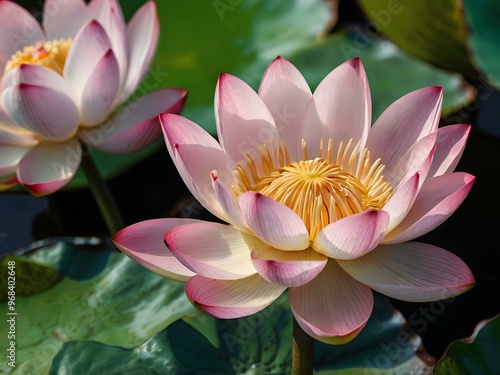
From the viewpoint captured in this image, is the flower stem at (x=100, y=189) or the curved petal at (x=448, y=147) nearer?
the curved petal at (x=448, y=147)

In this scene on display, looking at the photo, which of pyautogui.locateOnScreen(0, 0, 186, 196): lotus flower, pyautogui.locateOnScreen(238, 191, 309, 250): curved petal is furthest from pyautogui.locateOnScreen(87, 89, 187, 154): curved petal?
pyautogui.locateOnScreen(238, 191, 309, 250): curved petal

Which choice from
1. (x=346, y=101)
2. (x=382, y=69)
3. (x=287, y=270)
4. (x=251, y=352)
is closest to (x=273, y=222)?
(x=287, y=270)

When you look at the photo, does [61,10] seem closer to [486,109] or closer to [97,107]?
[97,107]

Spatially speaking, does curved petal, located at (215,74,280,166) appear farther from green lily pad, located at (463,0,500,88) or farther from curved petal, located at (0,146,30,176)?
green lily pad, located at (463,0,500,88)

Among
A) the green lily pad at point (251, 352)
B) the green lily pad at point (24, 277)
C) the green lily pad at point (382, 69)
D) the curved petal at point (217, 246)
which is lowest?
the green lily pad at point (251, 352)

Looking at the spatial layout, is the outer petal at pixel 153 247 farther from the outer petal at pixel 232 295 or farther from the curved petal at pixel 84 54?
the curved petal at pixel 84 54

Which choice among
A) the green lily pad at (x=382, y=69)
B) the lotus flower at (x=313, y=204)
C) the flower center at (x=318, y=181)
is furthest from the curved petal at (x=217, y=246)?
the green lily pad at (x=382, y=69)
